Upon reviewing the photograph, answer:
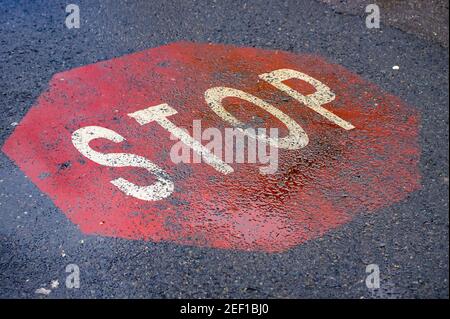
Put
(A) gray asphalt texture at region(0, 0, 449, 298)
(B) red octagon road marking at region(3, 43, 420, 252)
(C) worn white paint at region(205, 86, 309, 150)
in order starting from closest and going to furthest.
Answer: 1. (A) gray asphalt texture at region(0, 0, 449, 298)
2. (B) red octagon road marking at region(3, 43, 420, 252)
3. (C) worn white paint at region(205, 86, 309, 150)

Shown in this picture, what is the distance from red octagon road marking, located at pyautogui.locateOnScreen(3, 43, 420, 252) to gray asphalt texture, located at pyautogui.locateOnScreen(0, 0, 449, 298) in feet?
0.36

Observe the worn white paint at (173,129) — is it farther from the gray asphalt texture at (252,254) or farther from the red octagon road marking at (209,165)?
the gray asphalt texture at (252,254)

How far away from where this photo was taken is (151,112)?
194 inches

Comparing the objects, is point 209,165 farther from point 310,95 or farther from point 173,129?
point 310,95

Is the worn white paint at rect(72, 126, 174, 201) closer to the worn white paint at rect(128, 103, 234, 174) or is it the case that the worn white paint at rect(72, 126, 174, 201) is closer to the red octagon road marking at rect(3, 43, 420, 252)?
the red octagon road marking at rect(3, 43, 420, 252)

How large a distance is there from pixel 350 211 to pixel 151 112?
1915mm

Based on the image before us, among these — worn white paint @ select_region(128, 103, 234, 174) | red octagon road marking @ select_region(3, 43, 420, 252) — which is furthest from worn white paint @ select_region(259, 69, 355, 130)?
worn white paint @ select_region(128, 103, 234, 174)

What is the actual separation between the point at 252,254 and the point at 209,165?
3.05ft

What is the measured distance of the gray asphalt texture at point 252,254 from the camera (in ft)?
11.7

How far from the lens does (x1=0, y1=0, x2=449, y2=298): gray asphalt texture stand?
3.57 metres

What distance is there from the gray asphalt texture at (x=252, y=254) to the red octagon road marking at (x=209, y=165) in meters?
0.11

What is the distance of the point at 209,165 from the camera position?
4.43 m

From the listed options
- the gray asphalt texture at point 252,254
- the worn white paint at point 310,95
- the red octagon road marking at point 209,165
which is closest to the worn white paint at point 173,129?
the red octagon road marking at point 209,165
